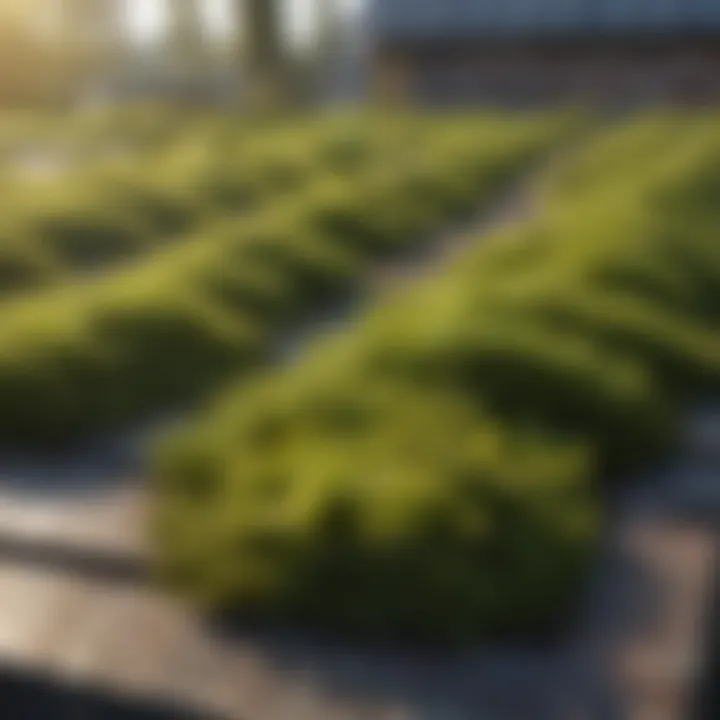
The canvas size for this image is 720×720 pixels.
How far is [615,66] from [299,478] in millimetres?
7516

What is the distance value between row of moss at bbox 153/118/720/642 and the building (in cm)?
573

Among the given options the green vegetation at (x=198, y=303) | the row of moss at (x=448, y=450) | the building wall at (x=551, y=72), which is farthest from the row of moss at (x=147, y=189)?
the building wall at (x=551, y=72)

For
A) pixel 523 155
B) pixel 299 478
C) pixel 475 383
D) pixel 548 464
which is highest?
pixel 523 155

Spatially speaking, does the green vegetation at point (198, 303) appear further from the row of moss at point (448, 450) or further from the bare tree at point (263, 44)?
the bare tree at point (263, 44)

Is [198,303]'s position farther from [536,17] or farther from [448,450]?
[536,17]

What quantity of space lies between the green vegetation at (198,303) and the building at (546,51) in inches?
151

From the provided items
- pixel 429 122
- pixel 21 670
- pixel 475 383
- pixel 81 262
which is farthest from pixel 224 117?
pixel 21 670

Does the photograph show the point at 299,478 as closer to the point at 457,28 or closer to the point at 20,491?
the point at 20,491

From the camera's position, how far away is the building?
8.41 metres

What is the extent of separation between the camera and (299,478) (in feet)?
5.93

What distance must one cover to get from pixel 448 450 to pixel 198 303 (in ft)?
3.84

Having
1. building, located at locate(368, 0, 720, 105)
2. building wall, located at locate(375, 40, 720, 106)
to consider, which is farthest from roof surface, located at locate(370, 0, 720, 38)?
building wall, located at locate(375, 40, 720, 106)

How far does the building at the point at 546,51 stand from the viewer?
8414mm

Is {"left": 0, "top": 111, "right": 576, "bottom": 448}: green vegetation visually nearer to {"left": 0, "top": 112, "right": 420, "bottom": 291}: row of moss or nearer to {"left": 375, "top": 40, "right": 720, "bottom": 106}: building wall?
{"left": 0, "top": 112, "right": 420, "bottom": 291}: row of moss
